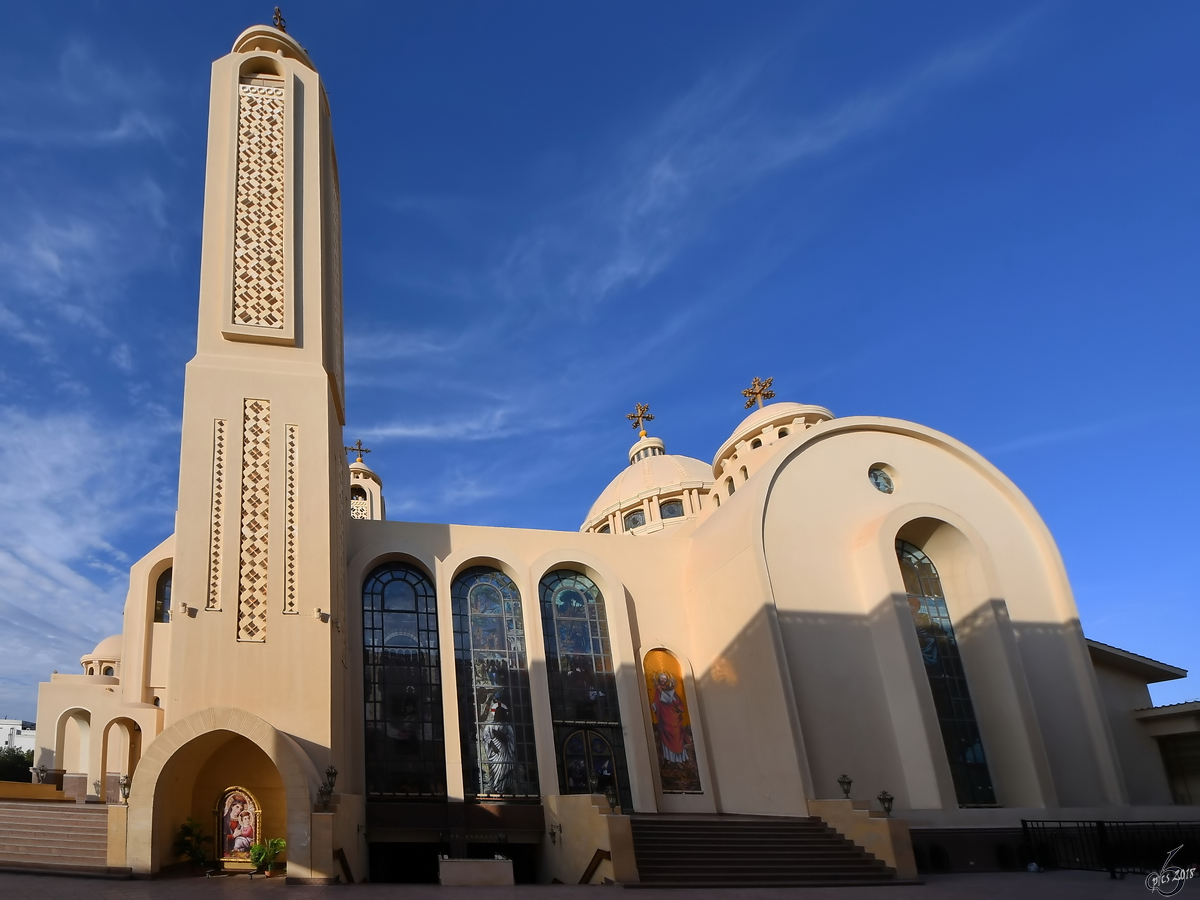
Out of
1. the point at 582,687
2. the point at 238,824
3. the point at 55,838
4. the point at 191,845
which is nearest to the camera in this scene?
the point at 191,845

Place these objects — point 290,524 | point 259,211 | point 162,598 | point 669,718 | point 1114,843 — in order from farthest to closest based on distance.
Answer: point 162,598 < point 669,718 < point 259,211 < point 1114,843 < point 290,524

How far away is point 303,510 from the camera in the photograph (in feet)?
46.9

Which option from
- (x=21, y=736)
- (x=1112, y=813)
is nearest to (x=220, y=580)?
(x=1112, y=813)

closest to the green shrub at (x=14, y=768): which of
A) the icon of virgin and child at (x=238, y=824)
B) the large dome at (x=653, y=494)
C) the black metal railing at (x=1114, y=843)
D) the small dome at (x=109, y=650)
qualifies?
the small dome at (x=109, y=650)

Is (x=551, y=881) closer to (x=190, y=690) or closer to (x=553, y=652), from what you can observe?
(x=553, y=652)

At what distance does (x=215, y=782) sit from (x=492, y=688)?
511 cm

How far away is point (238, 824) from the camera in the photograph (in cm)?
1266

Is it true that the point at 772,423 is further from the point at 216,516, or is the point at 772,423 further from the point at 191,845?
the point at 191,845

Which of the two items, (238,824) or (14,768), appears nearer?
(238,824)

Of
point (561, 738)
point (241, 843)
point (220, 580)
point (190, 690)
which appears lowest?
point (241, 843)

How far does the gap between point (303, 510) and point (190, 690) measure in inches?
122

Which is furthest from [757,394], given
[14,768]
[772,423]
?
[14,768]

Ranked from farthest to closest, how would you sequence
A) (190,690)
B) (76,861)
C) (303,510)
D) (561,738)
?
(561,738) < (303,510) < (190,690) < (76,861)

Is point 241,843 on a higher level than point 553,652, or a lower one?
lower
